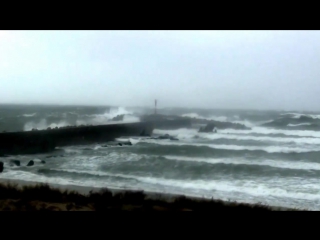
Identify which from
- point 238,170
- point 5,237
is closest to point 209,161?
point 238,170

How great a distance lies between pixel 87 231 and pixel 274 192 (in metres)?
7.44

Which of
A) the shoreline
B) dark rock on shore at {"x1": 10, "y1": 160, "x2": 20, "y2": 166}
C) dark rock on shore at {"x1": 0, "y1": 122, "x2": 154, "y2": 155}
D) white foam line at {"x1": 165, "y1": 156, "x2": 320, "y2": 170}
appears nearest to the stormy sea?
white foam line at {"x1": 165, "y1": 156, "x2": 320, "y2": 170}

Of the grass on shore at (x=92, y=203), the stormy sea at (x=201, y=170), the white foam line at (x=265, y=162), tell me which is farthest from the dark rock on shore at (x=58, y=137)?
the grass on shore at (x=92, y=203)

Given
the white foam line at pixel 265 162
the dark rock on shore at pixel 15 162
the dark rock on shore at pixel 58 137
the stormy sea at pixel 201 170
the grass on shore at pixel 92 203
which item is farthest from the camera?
the dark rock on shore at pixel 58 137

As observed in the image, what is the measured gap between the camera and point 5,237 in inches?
67.5

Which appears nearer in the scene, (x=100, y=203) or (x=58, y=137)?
(x=100, y=203)

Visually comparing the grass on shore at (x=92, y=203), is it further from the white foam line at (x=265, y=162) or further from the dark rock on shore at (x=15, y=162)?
the white foam line at (x=265, y=162)

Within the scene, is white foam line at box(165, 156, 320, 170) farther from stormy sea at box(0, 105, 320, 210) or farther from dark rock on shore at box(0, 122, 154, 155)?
dark rock on shore at box(0, 122, 154, 155)

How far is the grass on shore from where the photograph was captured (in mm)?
4434

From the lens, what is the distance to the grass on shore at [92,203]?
4434 millimetres

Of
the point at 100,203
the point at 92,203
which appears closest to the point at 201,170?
the point at 100,203

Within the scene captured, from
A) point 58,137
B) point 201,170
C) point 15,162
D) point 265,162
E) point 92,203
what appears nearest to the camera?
point 92,203

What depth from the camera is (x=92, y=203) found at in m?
4.78

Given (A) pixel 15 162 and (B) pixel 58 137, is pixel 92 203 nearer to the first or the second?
(A) pixel 15 162
